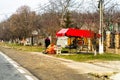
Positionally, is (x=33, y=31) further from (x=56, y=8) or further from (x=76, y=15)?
(x=56, y=8)

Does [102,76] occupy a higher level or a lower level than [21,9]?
lower

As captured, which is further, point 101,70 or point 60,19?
point 60,19

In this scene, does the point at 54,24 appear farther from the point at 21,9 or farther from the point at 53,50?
the point at 21,9

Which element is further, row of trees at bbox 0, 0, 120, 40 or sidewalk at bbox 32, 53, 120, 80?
row of trees at bbox 0, 0, 120, 40

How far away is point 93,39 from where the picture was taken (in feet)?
135

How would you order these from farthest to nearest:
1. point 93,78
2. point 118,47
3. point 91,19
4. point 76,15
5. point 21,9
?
point 21,9 < point 76,15 < point 91,19 < point 118,47 < point 93,78

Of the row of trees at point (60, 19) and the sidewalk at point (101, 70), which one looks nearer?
the sidewalk at point (101, 70)

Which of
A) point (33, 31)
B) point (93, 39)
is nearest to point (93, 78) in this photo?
point (93, 39)

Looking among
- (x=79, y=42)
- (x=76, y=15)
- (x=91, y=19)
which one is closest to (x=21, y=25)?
(x=76, y=15)

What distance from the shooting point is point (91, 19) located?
7031 cm

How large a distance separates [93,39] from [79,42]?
2.73 metres

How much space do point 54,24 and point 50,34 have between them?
3.01 metres

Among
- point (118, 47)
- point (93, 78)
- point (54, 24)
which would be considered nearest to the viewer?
point (93, 78)

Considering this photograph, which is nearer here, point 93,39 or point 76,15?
point 93,39
